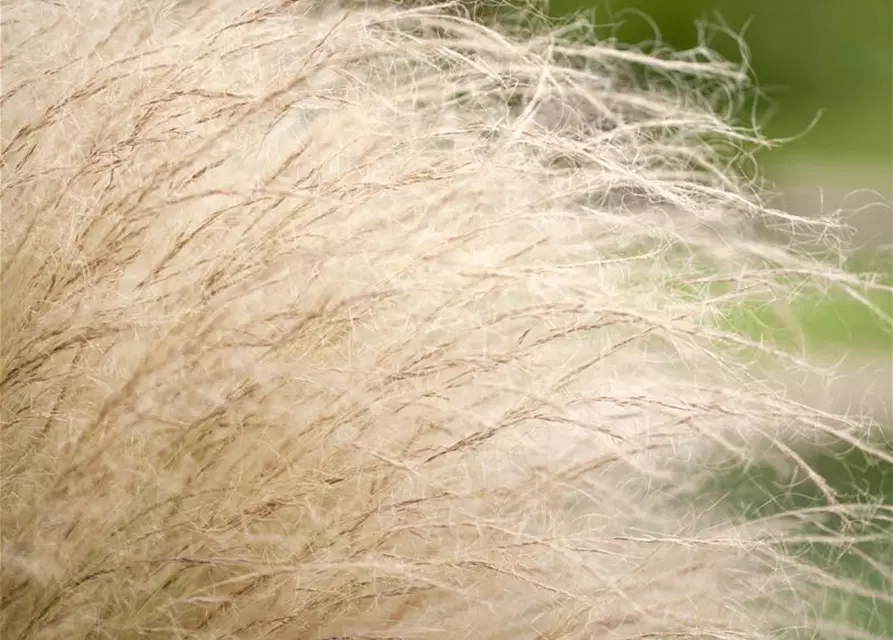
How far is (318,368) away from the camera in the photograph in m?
0.80

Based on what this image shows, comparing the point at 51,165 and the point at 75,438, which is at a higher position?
the point at 51,165

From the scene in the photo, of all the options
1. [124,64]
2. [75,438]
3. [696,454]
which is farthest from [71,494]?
[696,454]

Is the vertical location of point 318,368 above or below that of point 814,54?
above

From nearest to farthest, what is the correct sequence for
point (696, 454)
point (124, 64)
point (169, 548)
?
point (169, 548), point (124, 64), point (696, 454)

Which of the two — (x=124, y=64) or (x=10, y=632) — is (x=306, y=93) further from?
(x=10, y=632)

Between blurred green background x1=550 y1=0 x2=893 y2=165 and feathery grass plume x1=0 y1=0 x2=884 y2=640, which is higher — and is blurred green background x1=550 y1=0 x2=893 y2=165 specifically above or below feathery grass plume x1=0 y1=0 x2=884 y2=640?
below

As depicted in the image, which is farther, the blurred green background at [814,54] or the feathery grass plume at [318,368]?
the blurred green background at [814,54]

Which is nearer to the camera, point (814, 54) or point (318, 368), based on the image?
point (318, 368)

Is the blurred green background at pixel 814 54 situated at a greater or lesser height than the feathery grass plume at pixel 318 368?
lesser

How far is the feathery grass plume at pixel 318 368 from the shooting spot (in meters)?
0.77

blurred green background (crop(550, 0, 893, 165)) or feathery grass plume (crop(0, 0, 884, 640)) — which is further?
blurred green background (crop(550, 0, 893, 165))

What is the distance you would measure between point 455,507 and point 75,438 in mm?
238

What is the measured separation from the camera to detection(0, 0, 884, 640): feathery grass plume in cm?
77

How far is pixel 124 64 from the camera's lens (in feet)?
2.86
